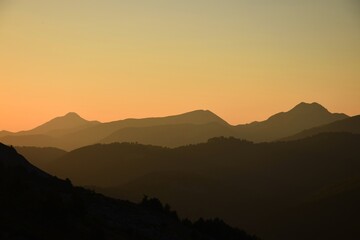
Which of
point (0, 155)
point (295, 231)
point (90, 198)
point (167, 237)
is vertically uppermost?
point (0, 155)

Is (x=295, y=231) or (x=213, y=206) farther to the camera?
(x=213, y=206)

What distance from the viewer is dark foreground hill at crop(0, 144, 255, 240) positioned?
21.3 m

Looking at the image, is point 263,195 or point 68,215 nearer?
point 68,215

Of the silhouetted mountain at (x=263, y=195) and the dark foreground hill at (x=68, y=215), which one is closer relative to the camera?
the dark foreground hill at (x=68, y=215)

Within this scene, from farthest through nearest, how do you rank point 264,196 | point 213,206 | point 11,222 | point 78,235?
point 264,196, point 213,206, point 78,235, point 11,222

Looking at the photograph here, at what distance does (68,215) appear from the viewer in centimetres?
2383

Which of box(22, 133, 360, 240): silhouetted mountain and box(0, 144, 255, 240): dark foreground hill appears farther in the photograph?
box(22, 133, 360, 240): silhouetted mountain

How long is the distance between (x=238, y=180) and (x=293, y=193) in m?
28.7

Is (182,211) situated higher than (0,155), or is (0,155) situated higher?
(0,155)

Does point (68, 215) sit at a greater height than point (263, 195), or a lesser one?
greater

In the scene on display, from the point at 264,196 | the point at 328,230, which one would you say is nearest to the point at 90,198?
the point at 328,230

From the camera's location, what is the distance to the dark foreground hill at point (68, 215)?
70.0ft

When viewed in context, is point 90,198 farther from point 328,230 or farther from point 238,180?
point 238,180

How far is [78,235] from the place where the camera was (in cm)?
2198
